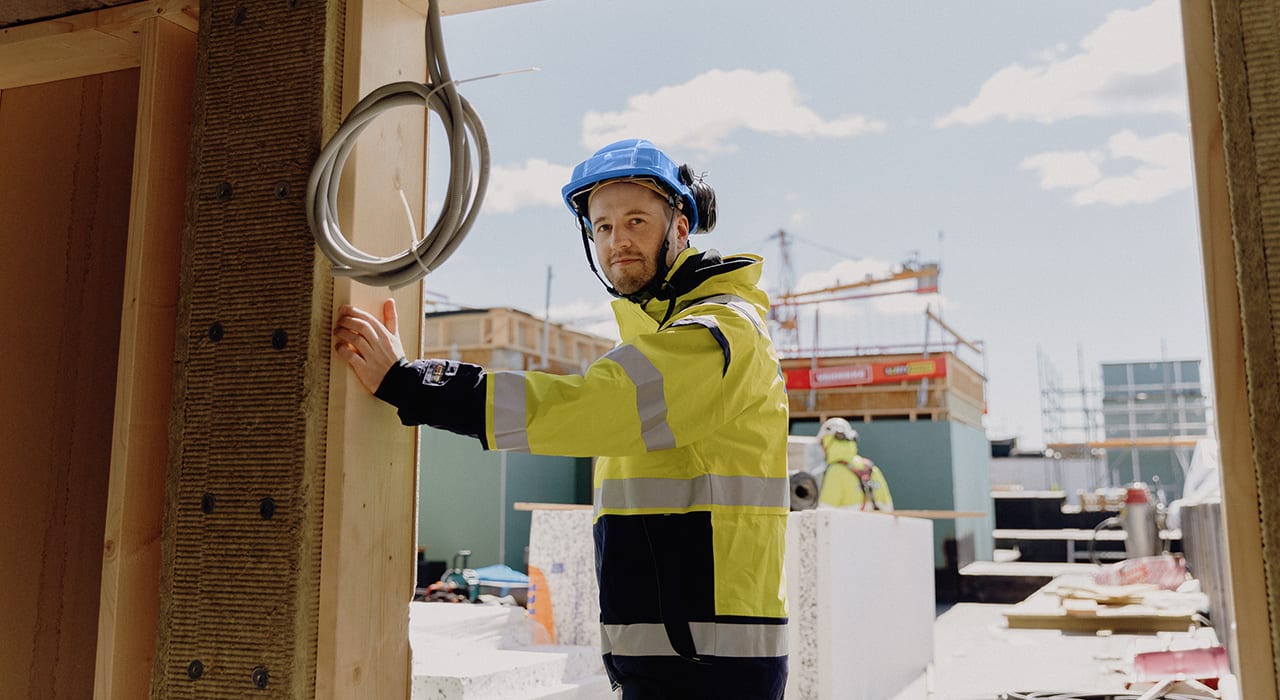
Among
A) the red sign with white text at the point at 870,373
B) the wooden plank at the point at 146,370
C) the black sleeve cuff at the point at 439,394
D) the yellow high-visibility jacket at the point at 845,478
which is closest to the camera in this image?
the black sleeve cuff at the point at 439,394

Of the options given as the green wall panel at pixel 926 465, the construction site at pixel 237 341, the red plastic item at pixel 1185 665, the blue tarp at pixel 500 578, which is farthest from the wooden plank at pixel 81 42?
the green wall panel at pixel 926 465

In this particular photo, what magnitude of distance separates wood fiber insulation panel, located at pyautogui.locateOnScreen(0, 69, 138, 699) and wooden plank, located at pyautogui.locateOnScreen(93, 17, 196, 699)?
1.11 ft

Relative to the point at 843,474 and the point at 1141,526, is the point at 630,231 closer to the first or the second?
the point at 843,474

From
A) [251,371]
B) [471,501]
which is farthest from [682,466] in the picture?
[471,501]

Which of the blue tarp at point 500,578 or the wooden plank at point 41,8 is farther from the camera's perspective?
the blue tarp at point 500,578

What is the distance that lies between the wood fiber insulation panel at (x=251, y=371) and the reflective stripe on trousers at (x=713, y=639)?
0.57m

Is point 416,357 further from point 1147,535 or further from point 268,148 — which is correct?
point 1147,535

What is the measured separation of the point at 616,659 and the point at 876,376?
18415 mm

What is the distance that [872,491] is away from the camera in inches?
451

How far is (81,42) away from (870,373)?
1855 cm

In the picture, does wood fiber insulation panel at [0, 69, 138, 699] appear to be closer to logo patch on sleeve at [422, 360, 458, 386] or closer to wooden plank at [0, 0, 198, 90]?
wooden plank at [0, 0, 198, 90]

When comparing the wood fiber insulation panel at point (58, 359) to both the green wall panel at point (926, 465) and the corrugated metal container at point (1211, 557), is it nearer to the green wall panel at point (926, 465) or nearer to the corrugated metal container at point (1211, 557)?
the corrugated metal container at point (1211, 557)

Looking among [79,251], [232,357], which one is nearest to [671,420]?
[232,357]

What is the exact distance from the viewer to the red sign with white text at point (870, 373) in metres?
19.2
